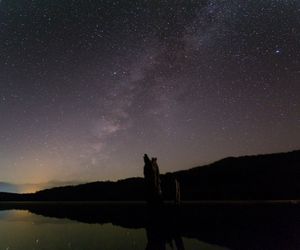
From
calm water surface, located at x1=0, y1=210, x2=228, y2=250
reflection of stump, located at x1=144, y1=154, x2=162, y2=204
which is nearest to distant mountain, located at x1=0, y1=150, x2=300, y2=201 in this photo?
reflection of stump, located at x1=144, y1=154, x2=162, y2=204

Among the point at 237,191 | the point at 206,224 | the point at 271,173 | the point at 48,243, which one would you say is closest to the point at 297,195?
the point at 237,191

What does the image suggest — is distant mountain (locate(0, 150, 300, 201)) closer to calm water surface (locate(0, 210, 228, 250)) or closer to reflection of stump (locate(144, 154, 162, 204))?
reflection of stump (locate(144, 154, 162, 204))

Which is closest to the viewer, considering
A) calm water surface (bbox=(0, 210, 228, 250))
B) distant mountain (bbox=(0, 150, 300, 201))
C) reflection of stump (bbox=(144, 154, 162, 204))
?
calm water surface (bbox=(0, 210, 228, 250))

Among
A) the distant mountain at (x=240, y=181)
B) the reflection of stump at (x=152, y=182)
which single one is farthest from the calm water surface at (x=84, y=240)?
the distant mountain at (x=240, y=181)

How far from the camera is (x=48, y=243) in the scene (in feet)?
62.1

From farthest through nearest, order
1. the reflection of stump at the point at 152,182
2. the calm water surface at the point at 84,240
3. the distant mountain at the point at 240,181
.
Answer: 1. the distant mountain at the point at 240,181
2. the reflection of stump at the point at 152,182
3. the calm water surface at the point at 84,240


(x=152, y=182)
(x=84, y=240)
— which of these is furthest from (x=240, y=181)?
(x=84, y=240)

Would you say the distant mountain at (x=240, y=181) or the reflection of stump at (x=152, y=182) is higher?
the distant mountain at (x=240, y=181)

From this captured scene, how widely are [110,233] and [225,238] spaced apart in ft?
22.5

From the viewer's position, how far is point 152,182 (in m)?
33.8

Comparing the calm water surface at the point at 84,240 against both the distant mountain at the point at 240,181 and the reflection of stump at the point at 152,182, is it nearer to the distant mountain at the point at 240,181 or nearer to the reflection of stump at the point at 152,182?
the reflection of stump at the point at 152,182

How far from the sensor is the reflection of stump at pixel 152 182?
3325cm

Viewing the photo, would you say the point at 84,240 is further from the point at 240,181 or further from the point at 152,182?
the point at 240,181

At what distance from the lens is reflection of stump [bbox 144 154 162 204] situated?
3325cm
